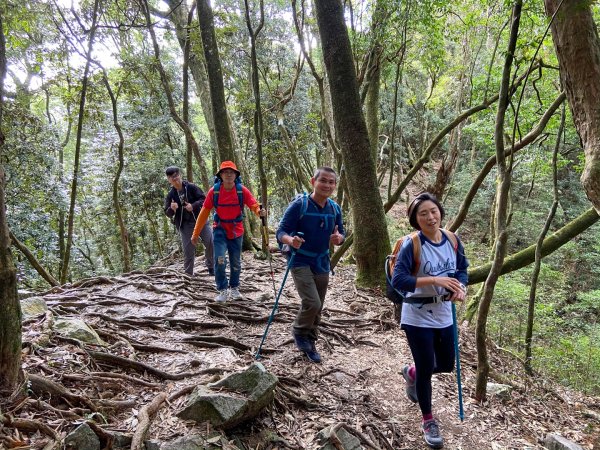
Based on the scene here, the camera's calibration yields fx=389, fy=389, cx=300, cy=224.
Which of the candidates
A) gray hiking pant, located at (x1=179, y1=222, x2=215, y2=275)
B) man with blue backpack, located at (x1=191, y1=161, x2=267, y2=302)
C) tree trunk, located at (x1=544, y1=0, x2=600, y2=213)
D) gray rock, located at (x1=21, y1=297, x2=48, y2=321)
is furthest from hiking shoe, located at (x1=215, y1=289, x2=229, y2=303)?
tree trunk, located at (x1=544, y1=0, x2=600, y2=213)

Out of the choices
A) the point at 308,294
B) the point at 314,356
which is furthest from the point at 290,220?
the point at 314,356

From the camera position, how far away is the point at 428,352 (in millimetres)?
3322

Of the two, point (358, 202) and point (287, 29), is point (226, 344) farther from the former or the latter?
point (287, 29)

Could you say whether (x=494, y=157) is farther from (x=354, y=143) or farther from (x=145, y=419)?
(x=145, y=419)

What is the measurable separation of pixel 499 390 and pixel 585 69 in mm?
Result: 3577

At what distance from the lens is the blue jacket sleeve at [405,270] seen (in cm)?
310

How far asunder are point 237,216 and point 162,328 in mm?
1978

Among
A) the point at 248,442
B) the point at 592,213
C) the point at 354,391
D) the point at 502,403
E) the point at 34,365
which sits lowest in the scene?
the point at 502,403

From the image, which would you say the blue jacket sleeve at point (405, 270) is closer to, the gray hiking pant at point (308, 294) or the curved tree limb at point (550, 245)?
the gray hiking pant at point (308, 294)

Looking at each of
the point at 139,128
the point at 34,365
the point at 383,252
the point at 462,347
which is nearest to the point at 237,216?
the point at 383,252

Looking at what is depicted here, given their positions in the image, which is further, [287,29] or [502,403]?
[287,29]

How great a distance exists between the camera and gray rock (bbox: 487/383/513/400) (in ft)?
15.1

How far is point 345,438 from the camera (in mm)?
3209

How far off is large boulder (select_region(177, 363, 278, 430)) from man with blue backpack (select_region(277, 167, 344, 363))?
124 centimetres
